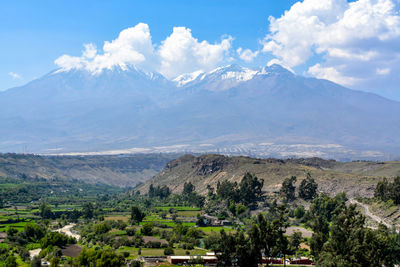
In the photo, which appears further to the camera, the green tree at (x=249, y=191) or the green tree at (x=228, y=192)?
the green tree at (x=228, y=192)

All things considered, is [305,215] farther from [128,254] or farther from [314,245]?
[128,254]

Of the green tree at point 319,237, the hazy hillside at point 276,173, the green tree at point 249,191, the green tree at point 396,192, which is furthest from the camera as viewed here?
the hazy hillside at point 276,173

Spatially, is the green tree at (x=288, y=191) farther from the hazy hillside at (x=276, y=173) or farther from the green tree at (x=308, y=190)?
the hazy hillside at (x=276, y=173)

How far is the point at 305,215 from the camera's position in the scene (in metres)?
107

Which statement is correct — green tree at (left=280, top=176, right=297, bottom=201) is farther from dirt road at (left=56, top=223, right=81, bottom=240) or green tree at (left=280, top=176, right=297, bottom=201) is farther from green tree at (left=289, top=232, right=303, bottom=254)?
dirt road at (left=56, top=223, right=81, bottom=240)

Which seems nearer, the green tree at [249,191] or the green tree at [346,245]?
the green tree at [346,245]

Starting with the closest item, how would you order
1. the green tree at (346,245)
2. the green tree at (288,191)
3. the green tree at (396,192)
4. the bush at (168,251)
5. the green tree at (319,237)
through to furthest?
1. the green tree at (346,245)
2. the green tree at (319,237)
3. the bush at (168,251)
4. the green tree at (396,192)
5. the green tree at (288,191)

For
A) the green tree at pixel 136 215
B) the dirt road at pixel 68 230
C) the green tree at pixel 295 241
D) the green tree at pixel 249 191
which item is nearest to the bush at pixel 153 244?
→ the dirt road at pixel 68 230

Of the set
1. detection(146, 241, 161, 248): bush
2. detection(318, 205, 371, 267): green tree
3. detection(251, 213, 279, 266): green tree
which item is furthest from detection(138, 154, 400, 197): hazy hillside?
detection(251, 213, 279, 266): green tree

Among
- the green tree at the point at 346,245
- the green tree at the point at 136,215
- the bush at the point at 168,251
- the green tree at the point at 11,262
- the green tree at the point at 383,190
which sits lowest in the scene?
the bush at the point at 168,251

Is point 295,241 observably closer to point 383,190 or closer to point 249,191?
point 383,190

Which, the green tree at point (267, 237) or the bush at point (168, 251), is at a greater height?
the green tree at point (267, 237)

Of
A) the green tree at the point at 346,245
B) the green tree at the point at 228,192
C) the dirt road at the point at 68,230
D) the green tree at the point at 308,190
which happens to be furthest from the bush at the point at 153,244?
the green tree at the point at 308,190

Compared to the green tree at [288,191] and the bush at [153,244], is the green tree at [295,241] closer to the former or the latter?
the bush at [153,244]
